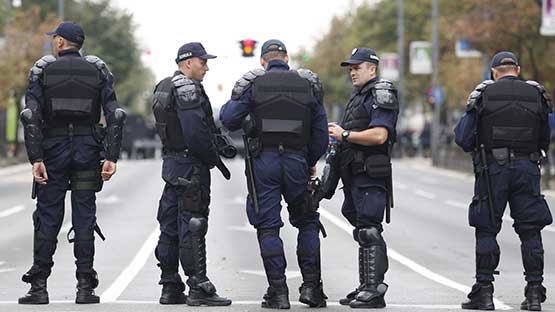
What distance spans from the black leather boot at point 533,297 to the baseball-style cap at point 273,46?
2.54 m

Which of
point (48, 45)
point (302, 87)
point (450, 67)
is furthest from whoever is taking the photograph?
point (450, 67)

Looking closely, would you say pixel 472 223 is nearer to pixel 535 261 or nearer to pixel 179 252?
pixel 535 261

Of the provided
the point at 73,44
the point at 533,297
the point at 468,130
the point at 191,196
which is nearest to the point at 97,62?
the point at 73,44

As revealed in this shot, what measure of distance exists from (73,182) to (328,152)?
6.52 ft

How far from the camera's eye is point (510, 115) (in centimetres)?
1073

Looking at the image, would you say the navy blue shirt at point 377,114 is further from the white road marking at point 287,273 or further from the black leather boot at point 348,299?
the white road marking at point 287,273

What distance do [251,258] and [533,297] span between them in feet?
18.6

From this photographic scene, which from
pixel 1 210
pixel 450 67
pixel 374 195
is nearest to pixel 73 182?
pixel 374 195

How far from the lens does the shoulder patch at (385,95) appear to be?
1058cm

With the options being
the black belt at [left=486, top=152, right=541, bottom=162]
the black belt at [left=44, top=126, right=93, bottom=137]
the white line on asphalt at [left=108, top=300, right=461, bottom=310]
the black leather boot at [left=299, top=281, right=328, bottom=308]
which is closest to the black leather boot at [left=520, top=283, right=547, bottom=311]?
the white line on asphalt at [left=108, top=300, right=461, bottom=310]

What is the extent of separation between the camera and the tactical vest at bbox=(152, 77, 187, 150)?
1067cm

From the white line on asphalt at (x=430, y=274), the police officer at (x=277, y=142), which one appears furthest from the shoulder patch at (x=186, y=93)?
the white line on asphalt at (x=430, y=274)

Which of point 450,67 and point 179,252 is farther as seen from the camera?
point 450,67

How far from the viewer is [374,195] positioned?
10.7 metres
